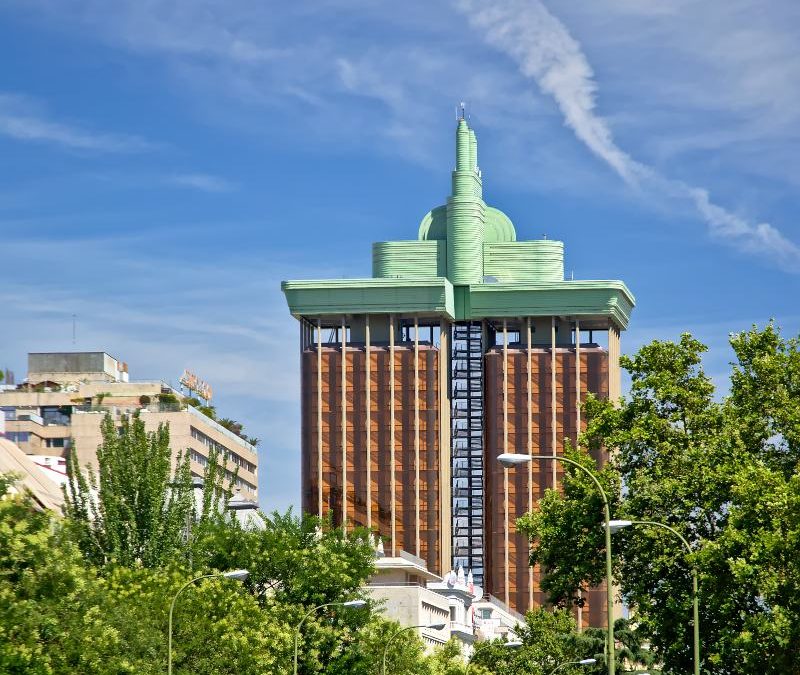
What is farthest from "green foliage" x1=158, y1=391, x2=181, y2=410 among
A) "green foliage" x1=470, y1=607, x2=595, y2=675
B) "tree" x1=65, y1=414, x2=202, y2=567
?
"tree" x1=65, y1=414, x2=202, y2=567

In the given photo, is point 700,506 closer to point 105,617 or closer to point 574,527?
point 574,527

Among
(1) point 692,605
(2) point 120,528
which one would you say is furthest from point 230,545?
(1) point 692,605

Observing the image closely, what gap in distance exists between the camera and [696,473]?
6894 cm

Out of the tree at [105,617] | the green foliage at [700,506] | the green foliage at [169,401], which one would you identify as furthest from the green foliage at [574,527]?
the green foliage at [169,401]

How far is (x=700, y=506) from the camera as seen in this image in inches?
2721

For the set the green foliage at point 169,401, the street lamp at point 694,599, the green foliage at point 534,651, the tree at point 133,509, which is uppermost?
the green foliage at point 169,401

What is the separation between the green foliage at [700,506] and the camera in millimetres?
63781

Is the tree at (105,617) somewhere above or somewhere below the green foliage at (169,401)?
below

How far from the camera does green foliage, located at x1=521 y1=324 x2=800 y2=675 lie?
63.8m

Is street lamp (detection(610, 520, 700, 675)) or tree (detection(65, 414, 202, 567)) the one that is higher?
tree (detection(65, 414, 202, 567))

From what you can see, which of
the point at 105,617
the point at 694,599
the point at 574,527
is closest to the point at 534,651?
the point at 574,527

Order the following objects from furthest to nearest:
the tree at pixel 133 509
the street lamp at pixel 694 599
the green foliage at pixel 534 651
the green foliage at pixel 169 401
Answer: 1. the green foliage at pixel 169 401
2. the green foliage at pixel 534 651
3. the tree at pixel 133 509
4. the street lamp at pixel 694 599

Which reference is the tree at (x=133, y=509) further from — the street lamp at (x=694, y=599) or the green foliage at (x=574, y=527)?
the street lamp at (x=694, y=599)

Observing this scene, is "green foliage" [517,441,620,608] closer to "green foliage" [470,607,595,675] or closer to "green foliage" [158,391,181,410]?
"green foliage" [470,607,595,675]
